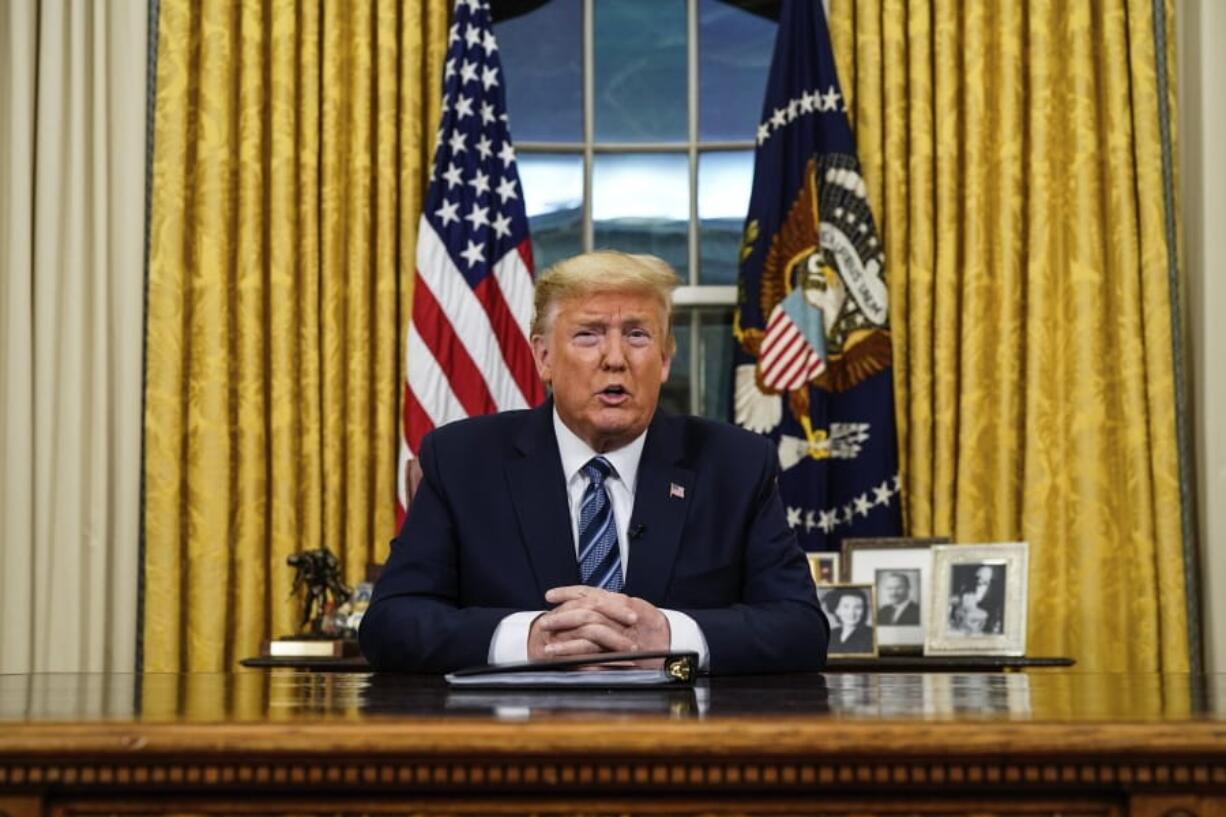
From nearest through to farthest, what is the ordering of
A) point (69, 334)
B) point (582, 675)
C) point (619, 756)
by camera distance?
1. point (619, 756)
2. point (582, 675)
3. point (69, 334)

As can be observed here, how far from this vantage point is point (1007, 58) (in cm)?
475

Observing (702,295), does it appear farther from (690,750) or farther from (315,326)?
(690,750)

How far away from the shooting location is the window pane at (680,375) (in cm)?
507

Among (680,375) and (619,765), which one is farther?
(680,375)

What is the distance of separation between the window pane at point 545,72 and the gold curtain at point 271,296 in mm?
394

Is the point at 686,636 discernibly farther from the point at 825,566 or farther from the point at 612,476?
the point at 825,566

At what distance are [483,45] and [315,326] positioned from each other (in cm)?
96

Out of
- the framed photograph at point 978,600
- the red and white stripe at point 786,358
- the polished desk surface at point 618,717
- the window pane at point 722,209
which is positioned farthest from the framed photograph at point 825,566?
the polished desk surface at point 618,717


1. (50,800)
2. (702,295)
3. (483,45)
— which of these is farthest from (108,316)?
(50,800)

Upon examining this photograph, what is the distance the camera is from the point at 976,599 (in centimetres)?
428

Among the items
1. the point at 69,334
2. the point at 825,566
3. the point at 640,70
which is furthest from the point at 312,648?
the point at 640,70

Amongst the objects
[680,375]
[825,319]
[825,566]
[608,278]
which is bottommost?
[825,566]

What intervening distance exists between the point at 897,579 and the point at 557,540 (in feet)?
6.21

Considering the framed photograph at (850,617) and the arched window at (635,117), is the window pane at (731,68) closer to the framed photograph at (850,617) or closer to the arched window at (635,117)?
the arched window at (635,117)
